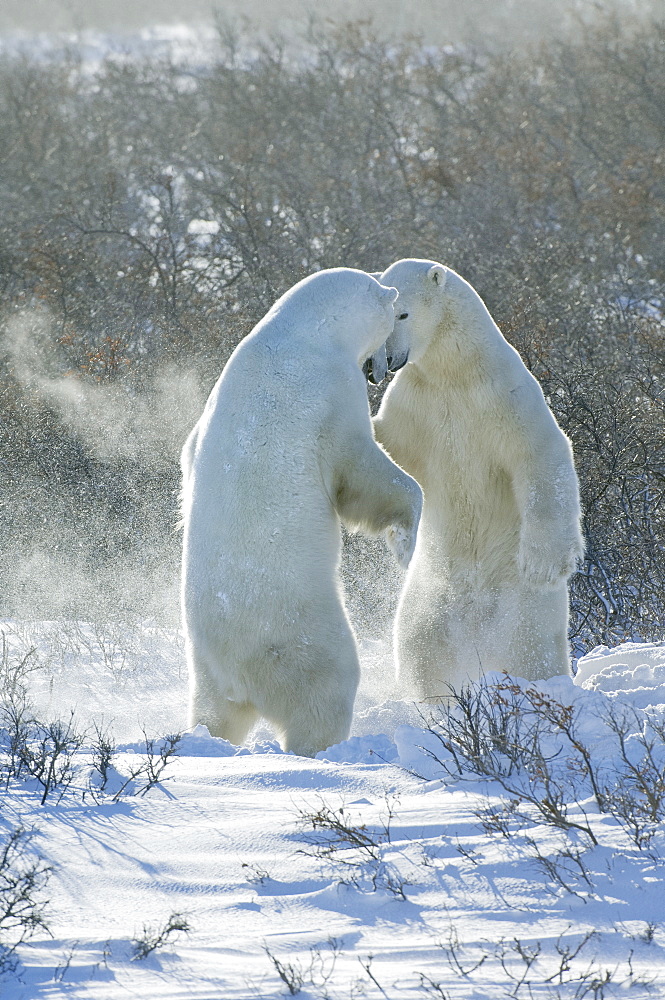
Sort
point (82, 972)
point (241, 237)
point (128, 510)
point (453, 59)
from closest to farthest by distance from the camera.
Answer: point (82, 972) < point (128, 510) < point (241, 237) < point (453, 59)

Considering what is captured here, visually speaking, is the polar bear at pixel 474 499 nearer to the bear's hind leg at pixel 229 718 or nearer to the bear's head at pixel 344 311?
the bear's head at pixel 344 311

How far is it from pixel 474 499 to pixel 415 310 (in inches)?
28.5

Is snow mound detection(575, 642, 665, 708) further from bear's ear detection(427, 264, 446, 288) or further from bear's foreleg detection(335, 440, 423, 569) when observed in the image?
bear's ear detection(427, 264, 446, 288)

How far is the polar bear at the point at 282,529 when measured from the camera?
3.22 m

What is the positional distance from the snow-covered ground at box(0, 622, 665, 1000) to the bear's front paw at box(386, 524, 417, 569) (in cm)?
70

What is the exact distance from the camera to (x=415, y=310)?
4.07 meters

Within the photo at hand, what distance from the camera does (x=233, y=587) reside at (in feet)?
10.6

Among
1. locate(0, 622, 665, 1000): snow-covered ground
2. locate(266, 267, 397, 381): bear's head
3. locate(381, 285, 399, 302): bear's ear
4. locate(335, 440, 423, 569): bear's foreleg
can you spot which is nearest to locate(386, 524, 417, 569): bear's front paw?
locate(335, 440, 423, 569): bear's foreleg

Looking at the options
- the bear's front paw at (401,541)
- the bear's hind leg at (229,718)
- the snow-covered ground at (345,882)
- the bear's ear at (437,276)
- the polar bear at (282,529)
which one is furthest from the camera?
the bear's ear at (437,276)

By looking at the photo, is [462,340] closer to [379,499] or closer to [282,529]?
[379,499]

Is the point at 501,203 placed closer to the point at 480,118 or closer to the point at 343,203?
the point at 343,203

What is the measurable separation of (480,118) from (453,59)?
7.56 ft

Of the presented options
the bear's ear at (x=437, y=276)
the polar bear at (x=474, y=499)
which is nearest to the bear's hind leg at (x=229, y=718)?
the polar bear at (x=474, y=499)

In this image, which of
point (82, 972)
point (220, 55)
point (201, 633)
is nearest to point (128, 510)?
point (201, 633)
